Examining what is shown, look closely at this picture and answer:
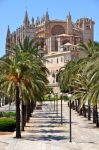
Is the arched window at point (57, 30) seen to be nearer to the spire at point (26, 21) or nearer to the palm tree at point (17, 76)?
the spire at point (26, 21)

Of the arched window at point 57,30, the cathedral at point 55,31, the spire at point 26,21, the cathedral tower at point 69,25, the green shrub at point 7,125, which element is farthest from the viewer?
the spire at point 26,21

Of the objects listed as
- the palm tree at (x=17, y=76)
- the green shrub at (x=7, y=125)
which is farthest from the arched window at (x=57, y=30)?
the palm tree at (x=17, y=76)

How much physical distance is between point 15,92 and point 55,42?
125191 mm

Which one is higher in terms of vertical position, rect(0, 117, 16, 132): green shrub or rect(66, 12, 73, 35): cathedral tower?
rect(66, 12, 73, 35): cathedral tower

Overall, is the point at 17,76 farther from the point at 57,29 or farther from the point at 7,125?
the point at 57,29

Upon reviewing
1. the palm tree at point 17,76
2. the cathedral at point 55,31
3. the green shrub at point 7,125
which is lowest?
the green shrub at point 7,125

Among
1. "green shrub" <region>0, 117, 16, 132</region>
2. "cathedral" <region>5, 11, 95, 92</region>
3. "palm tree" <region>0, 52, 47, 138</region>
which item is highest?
"cathedral" <region>5, 11, 95, 92</region>

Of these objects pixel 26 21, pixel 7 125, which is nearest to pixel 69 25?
pixel 26 21

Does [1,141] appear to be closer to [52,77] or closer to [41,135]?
[41,135]

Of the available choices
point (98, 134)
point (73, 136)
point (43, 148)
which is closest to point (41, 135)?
point (73, 136)

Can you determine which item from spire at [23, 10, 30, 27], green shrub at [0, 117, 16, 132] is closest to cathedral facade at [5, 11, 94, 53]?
spire at [23, 10, 30, 27]

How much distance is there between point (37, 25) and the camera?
177 meters

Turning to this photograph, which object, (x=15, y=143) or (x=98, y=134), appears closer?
(x=15, y=143)

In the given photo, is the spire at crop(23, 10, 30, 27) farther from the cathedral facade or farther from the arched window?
the arched window
